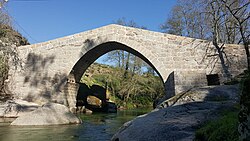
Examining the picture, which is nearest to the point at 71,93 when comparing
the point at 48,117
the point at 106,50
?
the point at 106,50

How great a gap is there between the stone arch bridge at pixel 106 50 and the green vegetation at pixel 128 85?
33.5 ft

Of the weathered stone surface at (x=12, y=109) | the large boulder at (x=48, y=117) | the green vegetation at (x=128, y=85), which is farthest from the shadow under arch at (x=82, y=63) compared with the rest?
the green vegetation at (x=128, y=85)

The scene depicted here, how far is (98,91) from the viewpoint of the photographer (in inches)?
708

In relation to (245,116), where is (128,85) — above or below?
above

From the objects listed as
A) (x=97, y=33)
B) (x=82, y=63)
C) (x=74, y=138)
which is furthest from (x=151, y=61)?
(x=74, y=138)

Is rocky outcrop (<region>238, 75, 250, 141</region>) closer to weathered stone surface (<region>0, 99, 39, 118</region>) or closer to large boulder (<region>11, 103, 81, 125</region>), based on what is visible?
large boulder (<region>11, 103, 81, 125</region>)

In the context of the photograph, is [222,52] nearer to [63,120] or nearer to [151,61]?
[151,61]

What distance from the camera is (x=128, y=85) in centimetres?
2308

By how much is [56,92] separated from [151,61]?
17.1ft

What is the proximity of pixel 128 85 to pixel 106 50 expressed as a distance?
11306 mm

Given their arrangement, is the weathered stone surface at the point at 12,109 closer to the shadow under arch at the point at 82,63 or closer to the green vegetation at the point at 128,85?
the shadow under arch at the point at 82,63

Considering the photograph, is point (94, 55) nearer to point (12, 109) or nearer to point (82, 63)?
point (82, 63)

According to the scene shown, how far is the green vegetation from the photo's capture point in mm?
23266

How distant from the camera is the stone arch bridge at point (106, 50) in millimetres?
9594
